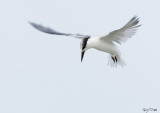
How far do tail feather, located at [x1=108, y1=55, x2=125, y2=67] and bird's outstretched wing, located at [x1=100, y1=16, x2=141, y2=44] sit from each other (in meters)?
0.46

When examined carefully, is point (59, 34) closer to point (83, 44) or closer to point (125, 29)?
point (83, 44)

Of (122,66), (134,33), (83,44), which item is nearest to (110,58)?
(122,66)

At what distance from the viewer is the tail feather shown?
7865 mm

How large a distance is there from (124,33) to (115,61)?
1066 mm

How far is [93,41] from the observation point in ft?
24.4

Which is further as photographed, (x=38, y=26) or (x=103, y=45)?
(x=38, y=26)

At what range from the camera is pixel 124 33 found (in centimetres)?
707

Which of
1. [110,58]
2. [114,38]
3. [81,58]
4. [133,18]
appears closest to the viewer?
[133,18]

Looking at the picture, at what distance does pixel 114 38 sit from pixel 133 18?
80cm

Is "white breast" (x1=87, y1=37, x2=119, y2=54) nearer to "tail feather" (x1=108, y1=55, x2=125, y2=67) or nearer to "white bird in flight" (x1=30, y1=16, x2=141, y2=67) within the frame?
"white bird in flight" (x1=30, y1=16, x2=141, y2=67)

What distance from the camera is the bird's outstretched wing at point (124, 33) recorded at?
6.62 meters

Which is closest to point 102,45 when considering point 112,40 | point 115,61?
point 112,40

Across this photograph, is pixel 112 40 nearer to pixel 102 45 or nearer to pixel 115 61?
pixel 102 45

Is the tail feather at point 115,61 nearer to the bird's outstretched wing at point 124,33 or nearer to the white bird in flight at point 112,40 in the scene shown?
the white bird in flight at point 112,40
